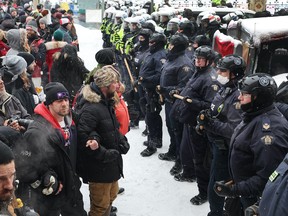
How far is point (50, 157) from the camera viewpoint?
12.6 feet

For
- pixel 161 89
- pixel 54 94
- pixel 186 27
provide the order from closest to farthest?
pixel 54 94 → pixel 161 89 → pixel 186 27

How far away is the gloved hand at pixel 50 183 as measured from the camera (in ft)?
12.3

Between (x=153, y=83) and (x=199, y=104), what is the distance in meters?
1.94

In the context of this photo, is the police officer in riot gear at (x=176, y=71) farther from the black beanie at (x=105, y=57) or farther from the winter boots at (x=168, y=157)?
the black beanie at (x=105, y=57)

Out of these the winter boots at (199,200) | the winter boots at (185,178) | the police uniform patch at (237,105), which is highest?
the police uniform patch at (237,105)

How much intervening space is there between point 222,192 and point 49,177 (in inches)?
62.1

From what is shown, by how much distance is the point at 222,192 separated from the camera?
410 centimetres

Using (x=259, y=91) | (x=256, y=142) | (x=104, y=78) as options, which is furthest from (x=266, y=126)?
(x=104, y=78)

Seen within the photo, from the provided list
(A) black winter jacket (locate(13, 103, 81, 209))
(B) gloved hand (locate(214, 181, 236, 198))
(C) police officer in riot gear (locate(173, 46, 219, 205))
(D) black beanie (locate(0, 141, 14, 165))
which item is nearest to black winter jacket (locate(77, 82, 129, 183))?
(A) black winter jacket (locate(13, 103, 81, 209))

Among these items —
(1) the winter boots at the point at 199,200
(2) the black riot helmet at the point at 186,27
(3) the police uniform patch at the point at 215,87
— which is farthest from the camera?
(2) the black riot helmet at the point at 186,27

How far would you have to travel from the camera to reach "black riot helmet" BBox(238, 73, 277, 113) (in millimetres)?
3826

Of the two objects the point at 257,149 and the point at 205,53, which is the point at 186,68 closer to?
the point at 205,53

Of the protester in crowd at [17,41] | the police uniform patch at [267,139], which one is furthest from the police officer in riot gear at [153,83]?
the police uniform patch at [267,139]

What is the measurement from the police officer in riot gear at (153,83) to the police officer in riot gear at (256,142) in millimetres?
3611
